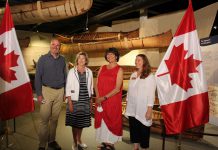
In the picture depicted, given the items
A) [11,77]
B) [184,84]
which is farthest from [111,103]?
Result: [11,77]

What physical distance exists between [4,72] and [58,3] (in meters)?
2.36

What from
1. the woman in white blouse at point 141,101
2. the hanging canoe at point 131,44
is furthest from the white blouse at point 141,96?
the hanging canoe at point 131,44

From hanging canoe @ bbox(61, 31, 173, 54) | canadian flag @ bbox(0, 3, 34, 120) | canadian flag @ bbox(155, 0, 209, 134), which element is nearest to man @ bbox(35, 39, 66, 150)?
canadian flag @ bbox(0, 3, 34, 120)

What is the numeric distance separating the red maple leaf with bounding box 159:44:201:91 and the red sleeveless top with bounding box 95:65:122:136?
2.57 feet

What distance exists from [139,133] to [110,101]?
52 centimetres

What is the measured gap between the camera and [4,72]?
269 centimetres

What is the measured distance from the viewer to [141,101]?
2816 mm

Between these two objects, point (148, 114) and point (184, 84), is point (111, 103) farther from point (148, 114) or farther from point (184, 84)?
point (184, 84)

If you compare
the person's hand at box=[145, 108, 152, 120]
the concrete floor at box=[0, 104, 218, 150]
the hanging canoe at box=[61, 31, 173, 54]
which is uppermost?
the hanging canoe at box=[61, 31, 173, 54]

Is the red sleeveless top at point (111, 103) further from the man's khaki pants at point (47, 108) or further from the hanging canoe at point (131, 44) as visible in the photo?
the hanging canoe at point (131, 44)

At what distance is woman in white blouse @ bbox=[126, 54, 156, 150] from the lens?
2.77 m

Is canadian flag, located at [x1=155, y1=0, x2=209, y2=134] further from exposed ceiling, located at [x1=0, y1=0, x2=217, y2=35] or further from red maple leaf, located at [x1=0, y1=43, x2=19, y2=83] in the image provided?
exposed ceiling, located at [x1=0, y1=0, x2=217, y2=35]

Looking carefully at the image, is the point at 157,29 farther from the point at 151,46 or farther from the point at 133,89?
the point at 133,89

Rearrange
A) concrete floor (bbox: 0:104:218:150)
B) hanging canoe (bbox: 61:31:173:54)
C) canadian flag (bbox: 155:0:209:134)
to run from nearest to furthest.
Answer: canadian flag (bbox: 155:0:209:134), concrete floor (bbox: 0:104:218:150), hanging canoe (bbox: 61:31:173:54)
